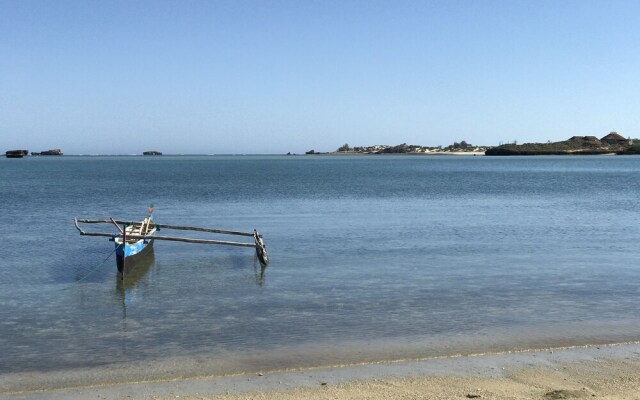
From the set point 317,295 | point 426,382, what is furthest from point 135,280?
point 426,382

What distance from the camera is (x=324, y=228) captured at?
103 feet

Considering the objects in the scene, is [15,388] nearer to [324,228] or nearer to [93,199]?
[324,228]

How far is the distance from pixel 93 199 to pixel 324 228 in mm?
27423

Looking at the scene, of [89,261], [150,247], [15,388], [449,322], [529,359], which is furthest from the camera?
[150,247]

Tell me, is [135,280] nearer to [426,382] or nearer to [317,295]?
[317,295]

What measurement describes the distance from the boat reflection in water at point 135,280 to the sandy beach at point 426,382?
5.32 m

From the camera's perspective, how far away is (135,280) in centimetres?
1970

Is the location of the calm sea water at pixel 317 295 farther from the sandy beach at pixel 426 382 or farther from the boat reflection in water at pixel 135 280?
the sandy beach at pixel 426 382

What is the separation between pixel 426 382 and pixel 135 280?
38.3 ft

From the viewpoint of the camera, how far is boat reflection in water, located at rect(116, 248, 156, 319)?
57.4 feet

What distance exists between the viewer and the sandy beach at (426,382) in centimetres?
995

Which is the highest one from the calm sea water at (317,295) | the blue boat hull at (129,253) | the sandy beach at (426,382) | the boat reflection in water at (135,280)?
the blue boat hull at (129,253)

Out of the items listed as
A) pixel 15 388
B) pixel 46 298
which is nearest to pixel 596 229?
pixel 46 298

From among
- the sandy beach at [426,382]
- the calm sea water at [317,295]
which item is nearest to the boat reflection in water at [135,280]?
the calm sea water at [317,295]
